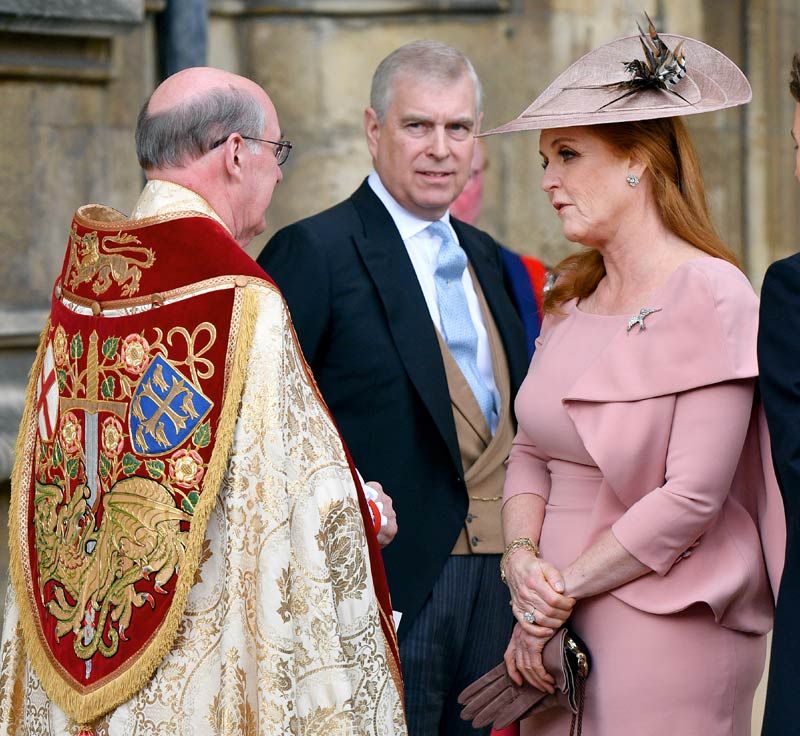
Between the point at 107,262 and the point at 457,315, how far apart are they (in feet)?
3.87

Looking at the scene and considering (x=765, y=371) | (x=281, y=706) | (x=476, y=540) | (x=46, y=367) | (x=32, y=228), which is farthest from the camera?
(x=32, y=228)

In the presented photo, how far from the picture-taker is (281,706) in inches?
102

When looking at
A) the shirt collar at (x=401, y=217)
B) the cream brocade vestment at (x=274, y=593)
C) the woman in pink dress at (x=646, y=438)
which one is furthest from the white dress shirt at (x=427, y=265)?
the cream brocade vestment at (x=274, y=593)

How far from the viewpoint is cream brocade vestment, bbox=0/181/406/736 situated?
2.61 meters

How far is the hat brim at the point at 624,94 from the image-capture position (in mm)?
3025

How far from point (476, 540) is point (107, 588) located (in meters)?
1.11

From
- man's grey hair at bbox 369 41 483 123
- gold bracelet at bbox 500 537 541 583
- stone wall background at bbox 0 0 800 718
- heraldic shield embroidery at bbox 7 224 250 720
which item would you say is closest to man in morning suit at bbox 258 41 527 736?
man's grey hair at bbox 369 41 483 123

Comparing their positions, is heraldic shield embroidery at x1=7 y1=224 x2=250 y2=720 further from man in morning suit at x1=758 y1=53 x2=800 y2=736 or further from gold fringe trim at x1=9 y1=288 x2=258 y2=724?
man in morning suit at x1=758 y1=53 x2=800 y2=736

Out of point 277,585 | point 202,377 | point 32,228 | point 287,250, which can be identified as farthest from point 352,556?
point 32,228

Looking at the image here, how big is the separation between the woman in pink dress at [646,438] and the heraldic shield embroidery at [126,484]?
0.78m

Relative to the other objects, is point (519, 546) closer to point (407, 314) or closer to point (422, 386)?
point (422, 386)

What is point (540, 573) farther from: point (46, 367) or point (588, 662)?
point (46, 367)

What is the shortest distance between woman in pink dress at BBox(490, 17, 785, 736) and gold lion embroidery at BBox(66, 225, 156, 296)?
2.89ft

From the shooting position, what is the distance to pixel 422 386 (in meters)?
3.56
